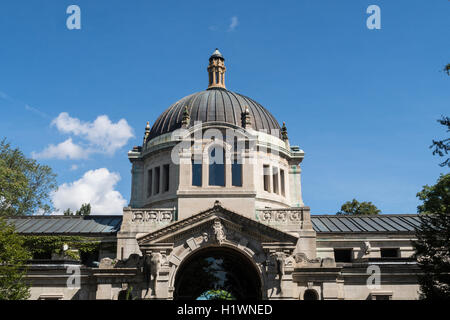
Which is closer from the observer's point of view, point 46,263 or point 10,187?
point 46,263

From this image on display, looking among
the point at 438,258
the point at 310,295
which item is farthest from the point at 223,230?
the point at 438,258

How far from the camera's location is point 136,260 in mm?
32250

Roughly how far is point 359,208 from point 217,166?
102 ft

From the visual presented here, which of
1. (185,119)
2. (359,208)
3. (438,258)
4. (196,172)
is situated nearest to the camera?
(438,258)

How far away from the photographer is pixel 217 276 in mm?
35000

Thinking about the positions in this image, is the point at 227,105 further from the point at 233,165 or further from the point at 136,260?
the point at 136,260

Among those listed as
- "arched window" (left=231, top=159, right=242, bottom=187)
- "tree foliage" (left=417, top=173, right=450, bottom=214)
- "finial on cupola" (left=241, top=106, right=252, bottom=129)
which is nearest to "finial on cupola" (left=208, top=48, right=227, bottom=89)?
"finial on cupola" (left=241, top=106, right=252, bottom=129)

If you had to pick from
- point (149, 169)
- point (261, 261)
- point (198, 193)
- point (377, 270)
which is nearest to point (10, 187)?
point (149, 169)

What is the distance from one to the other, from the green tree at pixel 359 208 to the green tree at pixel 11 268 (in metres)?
44.7

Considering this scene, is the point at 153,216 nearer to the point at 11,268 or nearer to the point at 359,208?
the point at 11,268

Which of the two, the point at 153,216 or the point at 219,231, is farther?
the point at 153,216
